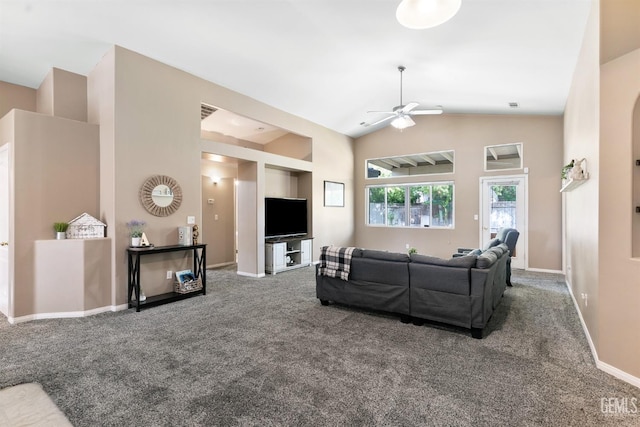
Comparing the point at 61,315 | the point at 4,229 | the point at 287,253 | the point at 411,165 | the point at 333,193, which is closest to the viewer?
the point at 61,315

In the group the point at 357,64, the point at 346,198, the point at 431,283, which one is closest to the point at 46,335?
the point at 431,283

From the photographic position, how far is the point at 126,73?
4066 millimetres

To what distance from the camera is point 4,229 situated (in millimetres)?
3932

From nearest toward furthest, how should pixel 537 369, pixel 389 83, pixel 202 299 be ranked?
1. pixel 537 369
2. pixel 202 299
3. pixel 389 83

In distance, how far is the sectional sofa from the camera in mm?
3127

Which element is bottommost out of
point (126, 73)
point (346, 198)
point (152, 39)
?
point (346, 198)

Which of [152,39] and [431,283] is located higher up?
[152,39]

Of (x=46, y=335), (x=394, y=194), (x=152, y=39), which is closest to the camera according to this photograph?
(x=46, y=335)

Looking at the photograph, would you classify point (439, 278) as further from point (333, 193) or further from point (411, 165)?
point (411, 165)

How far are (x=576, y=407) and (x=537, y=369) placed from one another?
1.59 feet

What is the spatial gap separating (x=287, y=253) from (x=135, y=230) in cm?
318

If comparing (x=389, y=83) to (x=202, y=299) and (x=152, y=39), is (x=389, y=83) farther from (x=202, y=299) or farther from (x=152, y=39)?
(x=202, y=299)

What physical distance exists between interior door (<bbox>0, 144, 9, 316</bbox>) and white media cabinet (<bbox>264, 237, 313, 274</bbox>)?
3.74 meters

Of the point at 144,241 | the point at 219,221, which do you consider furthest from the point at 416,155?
the point at 144,241
